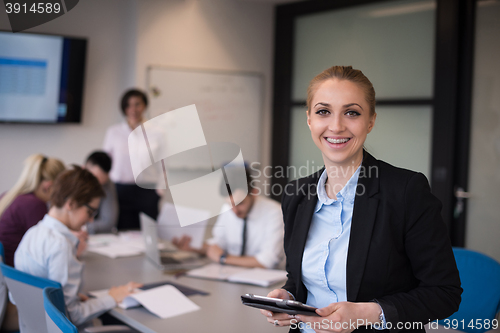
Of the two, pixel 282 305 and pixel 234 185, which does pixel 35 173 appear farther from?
pixel 282 305

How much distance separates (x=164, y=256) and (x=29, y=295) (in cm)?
104

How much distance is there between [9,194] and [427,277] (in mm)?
2162

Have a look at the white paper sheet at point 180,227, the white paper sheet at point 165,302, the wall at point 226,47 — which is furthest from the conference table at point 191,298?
the wall at point 226,47

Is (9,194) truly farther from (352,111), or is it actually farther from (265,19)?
(265,19)

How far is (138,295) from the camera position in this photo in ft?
6.05

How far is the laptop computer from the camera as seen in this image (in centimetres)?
239

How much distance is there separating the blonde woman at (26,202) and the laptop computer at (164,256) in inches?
21.7

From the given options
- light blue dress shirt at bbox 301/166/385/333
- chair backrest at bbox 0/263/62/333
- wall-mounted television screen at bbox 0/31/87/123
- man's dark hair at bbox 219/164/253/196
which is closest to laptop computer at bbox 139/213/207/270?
man's dark hair at bbox 219/164/253/196

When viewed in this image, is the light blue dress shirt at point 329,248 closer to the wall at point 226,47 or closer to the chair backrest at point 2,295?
Result: the chair backrest at point 2,295

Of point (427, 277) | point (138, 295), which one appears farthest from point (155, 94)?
point (427, 277)

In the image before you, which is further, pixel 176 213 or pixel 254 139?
pixel 254 139

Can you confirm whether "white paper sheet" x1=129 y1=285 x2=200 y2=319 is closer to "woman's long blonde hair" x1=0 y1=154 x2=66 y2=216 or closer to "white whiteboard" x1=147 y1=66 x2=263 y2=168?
"woman's long blonde hair" x1=0 y1=154 x2=66 y2=216

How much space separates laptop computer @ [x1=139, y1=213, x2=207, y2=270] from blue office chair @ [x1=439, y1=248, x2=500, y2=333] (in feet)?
4.25

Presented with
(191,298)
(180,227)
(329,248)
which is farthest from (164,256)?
(329,248)
